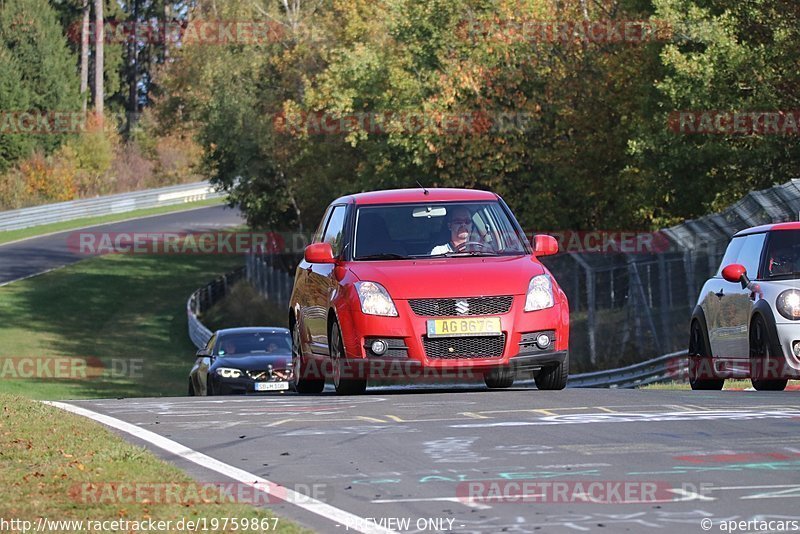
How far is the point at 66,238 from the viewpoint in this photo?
76.8 m

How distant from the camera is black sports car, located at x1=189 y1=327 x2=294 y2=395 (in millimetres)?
22938

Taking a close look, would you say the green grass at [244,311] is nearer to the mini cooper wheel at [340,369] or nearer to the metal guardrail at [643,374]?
the metal guardrail at [643,374]

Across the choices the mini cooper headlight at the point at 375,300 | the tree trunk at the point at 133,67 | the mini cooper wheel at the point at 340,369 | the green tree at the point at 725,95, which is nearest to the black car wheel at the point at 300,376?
the mini cooper wheel at the point at 340,369

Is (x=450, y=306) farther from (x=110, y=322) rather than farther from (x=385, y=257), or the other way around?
(x=110, y=322)

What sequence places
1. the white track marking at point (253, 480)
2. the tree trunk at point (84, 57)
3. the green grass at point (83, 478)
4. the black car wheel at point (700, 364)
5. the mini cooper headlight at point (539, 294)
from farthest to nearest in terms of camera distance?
the tree trunk at point (84, 57) → the black car wheel at point (700, 364) → the mini cooper headlight at point (539, 294) → the green grass at point (83, 478) → the white track marking at point (253, 480)

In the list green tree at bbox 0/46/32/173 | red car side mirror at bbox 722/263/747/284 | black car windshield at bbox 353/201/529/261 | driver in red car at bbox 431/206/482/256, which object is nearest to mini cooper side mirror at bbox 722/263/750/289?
red car side mirror at bbox 722/263/747/284

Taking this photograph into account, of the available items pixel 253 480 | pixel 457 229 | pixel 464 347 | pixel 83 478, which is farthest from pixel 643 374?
pixel 83 478

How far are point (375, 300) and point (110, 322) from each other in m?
41.5

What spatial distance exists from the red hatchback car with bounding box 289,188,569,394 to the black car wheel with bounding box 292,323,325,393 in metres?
0.92

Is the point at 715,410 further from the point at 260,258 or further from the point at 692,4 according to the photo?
the point at 260,258

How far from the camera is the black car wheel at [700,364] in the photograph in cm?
1659

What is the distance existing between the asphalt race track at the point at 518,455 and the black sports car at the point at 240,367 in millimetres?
9194

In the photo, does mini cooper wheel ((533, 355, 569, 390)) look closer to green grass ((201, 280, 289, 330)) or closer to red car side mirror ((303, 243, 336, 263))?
red car side mirror ((303, 243, 336, 263))

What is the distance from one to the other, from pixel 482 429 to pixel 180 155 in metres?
97.9
